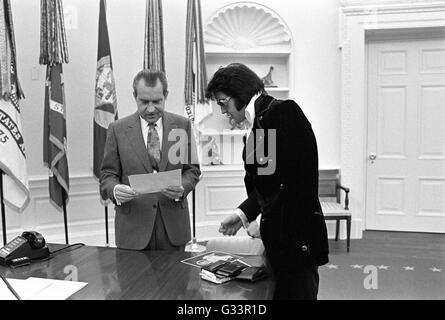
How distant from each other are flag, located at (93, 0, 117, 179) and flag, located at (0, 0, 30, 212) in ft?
2.06

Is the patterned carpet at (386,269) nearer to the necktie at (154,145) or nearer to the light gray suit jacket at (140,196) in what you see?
the light gray suit jacket at (140,196)

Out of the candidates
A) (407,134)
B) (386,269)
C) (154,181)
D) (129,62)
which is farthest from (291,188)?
(407,134)

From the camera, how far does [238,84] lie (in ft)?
5.30

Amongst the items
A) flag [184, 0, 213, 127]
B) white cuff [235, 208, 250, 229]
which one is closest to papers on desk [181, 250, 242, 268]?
white cuff [235, 208, 250, 229]

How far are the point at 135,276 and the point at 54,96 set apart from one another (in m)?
2.58

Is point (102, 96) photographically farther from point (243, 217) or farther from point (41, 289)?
point (41, 289)

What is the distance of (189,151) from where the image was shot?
223cm

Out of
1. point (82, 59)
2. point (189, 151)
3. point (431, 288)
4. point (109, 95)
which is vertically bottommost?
point (431, 288)

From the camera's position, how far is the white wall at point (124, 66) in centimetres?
407

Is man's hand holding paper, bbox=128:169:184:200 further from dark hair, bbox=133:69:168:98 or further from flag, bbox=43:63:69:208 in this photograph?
flag, bbox=43:63:69:208

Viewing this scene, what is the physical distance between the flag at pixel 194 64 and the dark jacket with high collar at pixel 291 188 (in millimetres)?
2524
